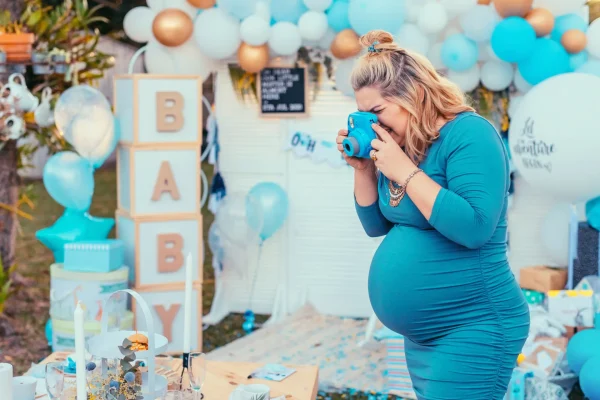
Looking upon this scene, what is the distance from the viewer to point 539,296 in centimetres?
437

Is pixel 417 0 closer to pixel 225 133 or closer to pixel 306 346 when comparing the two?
pixel 225 133

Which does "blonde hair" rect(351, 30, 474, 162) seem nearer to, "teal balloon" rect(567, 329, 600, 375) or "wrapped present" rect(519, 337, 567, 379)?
"teal balloon" rect(567, 329, 600, 375)

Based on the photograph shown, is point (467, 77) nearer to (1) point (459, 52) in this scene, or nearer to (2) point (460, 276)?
(1) point (459, 52)

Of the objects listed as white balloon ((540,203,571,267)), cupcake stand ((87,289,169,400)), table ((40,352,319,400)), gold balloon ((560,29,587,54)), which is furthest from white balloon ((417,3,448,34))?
cupcake stand ((87,289,169,400))

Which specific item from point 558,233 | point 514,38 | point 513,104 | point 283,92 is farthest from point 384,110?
point 283,92

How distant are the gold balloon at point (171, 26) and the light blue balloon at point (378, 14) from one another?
101cm

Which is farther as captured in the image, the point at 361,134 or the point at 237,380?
the point at 237,380

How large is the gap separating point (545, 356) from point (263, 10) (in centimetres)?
246

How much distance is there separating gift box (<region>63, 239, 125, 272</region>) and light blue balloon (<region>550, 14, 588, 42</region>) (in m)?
2.60

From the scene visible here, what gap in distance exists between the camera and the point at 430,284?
1971 mm

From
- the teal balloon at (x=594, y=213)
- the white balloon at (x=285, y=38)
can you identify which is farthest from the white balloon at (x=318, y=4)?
the teal balloon at (x=594, y=213)

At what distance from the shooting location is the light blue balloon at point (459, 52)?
4.39 m

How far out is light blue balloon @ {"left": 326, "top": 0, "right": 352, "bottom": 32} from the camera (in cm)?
450

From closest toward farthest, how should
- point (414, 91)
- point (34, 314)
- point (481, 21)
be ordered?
point (414, 91) → point (481, 21) → point (34, 314)
